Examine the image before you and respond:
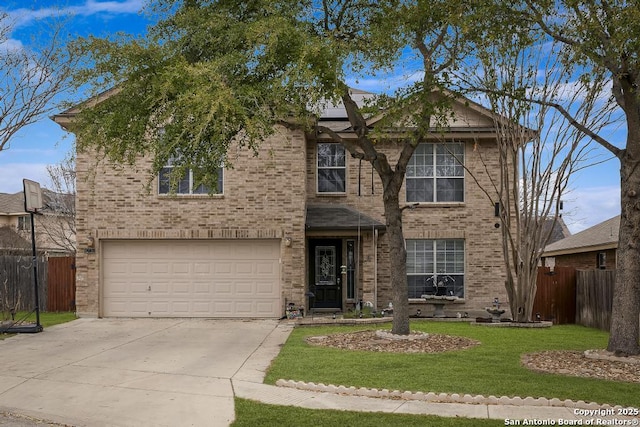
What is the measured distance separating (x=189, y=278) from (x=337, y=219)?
4.50m

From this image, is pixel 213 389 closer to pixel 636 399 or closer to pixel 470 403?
pixel 470 403

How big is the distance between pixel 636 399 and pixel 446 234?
12.2 metres

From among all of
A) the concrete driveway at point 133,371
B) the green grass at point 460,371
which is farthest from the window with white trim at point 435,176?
the green grass at point 460,371

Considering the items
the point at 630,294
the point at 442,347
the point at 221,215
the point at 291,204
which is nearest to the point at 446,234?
the point at 291,204

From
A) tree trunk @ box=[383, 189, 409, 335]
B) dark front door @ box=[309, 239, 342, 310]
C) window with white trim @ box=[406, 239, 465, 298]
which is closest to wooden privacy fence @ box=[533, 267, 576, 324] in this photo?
window with white trim @ box=[406, 239, 465, 298]

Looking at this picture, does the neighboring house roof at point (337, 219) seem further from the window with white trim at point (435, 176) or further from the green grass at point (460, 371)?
the green grass at point (460, 371)

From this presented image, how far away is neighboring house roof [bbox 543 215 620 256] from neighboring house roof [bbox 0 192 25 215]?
1166 inches

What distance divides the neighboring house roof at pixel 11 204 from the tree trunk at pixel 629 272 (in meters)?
35.8

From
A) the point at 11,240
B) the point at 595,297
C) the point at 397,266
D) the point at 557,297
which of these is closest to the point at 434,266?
the point at 557,297

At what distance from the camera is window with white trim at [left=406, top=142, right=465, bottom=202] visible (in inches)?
811

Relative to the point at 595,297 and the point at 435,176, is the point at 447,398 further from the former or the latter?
the point at 435,176

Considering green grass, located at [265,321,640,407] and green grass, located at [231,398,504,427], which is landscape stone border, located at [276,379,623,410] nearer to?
green grass, located at [265,321,640,407]

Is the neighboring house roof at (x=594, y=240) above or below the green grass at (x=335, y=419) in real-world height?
above

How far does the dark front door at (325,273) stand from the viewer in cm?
2059
